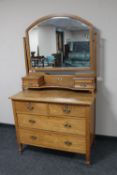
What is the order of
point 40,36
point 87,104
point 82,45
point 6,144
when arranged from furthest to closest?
point 6,144
point 40,36
point 82,45
point 87,104

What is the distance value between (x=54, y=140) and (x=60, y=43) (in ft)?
4.06

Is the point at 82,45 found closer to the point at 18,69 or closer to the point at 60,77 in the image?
the point at 60,77

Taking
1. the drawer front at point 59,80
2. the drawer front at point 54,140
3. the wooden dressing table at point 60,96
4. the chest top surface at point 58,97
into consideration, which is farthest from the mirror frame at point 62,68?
the drawer front at point 54,140

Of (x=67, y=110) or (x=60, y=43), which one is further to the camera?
(x=60, y=43)

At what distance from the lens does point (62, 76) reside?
8.04 feet

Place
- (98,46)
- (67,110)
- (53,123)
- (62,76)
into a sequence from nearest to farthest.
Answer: (67,110) → (53,123) → (98,46) → (62,76)

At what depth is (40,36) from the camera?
97.4 inches

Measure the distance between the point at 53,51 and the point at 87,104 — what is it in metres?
0.93

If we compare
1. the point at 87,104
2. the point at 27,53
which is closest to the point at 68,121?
the point at 87,104

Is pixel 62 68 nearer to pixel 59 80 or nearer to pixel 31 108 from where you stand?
pixel 59 80

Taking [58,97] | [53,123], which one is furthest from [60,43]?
[53,123]

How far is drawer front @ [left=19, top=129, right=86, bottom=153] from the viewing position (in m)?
2.12

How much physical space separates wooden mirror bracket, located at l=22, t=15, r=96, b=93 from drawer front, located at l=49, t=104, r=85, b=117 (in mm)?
332

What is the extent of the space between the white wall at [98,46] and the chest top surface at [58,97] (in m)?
0.43
